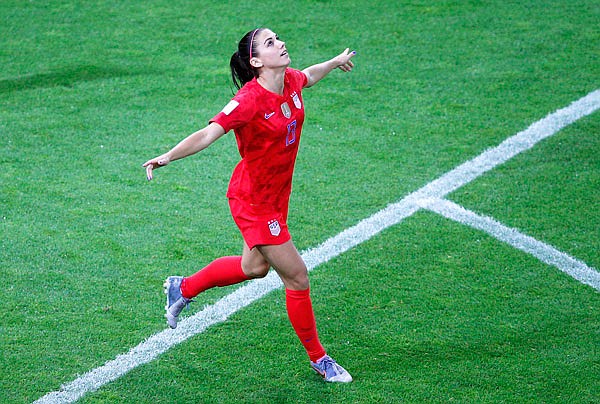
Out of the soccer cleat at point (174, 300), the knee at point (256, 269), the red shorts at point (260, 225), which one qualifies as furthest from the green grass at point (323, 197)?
the red shorts at point (260, 225)

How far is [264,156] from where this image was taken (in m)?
4.19

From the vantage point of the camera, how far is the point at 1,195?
6.12 meters

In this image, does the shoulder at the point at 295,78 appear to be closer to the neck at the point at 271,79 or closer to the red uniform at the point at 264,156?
the red uniform at the point at 264,156

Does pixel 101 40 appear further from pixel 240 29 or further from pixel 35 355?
pixel 35 355

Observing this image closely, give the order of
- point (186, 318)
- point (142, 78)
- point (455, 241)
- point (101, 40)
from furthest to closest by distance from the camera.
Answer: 1. point (101, 40)
2. point (142, 78)
3. point (455, 241)
4. point (186, 318)

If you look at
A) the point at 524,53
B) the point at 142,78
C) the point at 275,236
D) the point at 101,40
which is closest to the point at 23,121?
the point at 142,78

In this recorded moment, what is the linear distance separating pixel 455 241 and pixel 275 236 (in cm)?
181

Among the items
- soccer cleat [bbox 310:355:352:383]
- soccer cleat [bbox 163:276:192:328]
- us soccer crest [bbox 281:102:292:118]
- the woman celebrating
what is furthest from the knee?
us soccer crest [bbox 281:102:292:118]

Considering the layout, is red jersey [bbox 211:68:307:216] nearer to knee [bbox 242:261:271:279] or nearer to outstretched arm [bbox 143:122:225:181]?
outstretched arm [bbox 143:122:225:181]

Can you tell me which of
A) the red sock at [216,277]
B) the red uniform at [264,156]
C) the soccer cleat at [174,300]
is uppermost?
the red uniform at [264,156]

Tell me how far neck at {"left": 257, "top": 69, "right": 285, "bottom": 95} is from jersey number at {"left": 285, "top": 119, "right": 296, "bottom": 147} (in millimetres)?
175

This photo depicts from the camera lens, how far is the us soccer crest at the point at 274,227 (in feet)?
13.9

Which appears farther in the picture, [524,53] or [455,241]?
[524,53]

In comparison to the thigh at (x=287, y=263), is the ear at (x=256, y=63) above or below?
above
